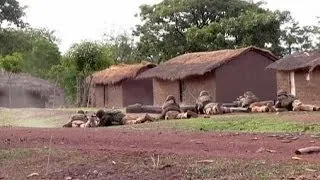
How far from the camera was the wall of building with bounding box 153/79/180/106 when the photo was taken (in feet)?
118

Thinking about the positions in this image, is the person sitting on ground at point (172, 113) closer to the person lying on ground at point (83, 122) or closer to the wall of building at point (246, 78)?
the person lying on ground at point (83, 122)

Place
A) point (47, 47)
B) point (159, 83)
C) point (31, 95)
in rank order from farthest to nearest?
point (47, 47)
point (31, 95)
point (159, 83)

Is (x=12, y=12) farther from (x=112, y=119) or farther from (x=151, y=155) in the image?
(x=151, y=155)

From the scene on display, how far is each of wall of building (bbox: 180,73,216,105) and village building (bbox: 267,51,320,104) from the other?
319cm

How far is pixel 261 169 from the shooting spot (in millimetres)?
8016

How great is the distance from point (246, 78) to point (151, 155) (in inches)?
969

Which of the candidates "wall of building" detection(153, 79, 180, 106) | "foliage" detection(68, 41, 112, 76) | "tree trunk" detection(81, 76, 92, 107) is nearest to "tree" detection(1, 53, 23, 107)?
"foliage" detection(68, 41, 112, 76)

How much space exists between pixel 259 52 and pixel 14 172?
85.8 ft

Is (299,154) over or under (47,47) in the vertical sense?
under

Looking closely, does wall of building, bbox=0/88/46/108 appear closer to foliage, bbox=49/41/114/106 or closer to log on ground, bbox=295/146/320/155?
foliage, bbox=49/41/114/106

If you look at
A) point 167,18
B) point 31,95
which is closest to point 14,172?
point 31,95

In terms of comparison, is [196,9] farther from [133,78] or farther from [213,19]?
[133,78]

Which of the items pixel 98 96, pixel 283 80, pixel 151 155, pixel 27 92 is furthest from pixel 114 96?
pixel 151 155

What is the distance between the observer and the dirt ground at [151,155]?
849cm
